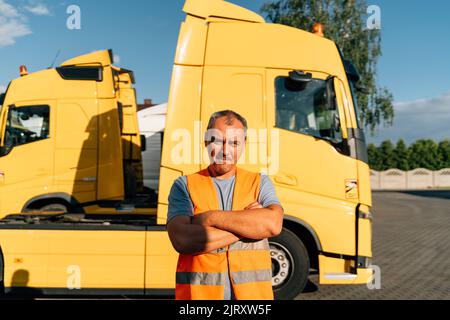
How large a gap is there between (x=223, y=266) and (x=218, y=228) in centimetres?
17

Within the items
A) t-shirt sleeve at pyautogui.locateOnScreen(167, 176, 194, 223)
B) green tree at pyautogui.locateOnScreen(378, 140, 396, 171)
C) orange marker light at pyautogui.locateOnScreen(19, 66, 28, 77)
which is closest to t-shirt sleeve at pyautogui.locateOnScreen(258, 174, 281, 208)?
t-shirt sleeve at pyautogui.locateOnScreen(167, 176, 194, 223)

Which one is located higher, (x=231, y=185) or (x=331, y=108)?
(x=331, y=108)

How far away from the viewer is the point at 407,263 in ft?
24.1

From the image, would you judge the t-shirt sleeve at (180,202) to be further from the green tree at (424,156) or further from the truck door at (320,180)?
the green tree at (424,156)

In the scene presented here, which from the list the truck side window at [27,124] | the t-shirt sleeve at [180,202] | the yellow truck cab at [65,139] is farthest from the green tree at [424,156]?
the t-shirt sleeve at [180,202]

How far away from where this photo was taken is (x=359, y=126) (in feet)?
15.1

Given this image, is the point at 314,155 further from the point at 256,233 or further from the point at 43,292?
the point at 43,292

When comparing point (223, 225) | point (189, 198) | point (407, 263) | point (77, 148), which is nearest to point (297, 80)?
point (189, 198)

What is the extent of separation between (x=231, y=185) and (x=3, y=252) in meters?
3.67

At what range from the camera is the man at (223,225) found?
1.78m

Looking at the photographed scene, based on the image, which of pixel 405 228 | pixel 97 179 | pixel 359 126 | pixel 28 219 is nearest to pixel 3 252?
pixel 28 219

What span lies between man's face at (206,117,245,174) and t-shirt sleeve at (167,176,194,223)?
0.60 feet

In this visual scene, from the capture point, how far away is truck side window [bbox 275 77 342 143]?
4480 mm

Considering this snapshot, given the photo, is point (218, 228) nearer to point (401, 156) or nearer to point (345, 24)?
point (345, 24)
